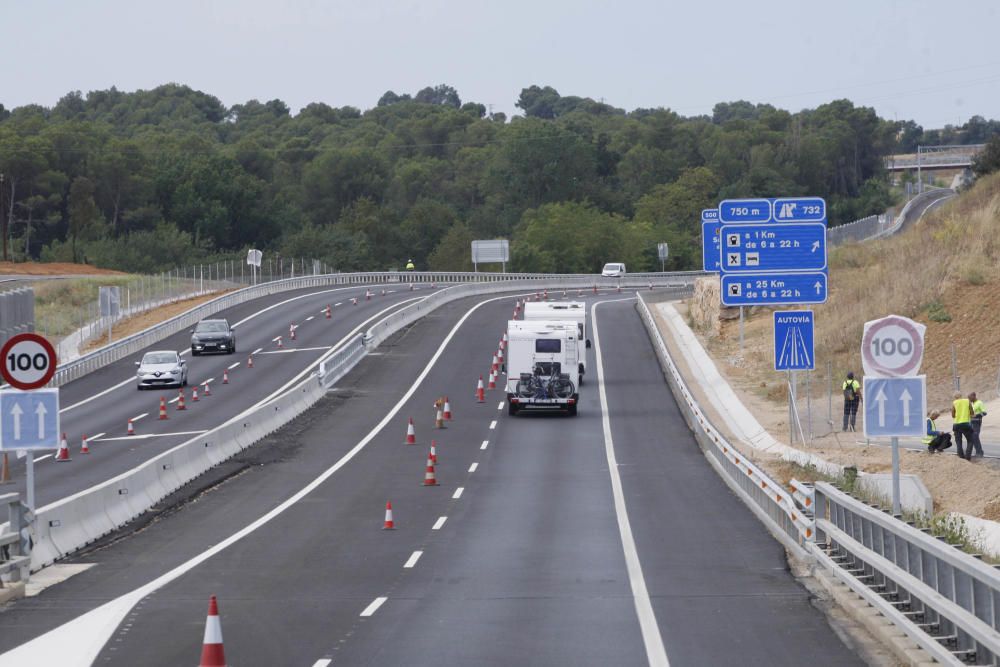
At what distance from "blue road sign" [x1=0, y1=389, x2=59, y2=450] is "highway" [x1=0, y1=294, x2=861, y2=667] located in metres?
1.87

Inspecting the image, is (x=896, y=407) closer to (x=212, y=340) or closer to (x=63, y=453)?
(x=63, y=453)

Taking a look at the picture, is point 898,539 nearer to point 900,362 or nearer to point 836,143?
point 900,362

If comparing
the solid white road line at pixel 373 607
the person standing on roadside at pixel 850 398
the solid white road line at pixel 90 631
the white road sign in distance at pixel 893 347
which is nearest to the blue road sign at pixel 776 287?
the person standing on roadside at pixel 850 398

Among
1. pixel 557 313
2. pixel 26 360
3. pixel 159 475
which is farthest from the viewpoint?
pixel 557 313

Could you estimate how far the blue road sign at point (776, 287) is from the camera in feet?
126

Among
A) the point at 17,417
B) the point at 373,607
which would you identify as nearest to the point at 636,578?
the point at 373,607

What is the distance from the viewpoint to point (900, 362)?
1484 centimetres

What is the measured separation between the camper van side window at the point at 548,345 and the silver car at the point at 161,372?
48.0ft

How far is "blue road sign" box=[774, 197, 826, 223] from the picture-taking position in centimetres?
3881

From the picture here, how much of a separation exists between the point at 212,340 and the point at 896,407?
2003 inches

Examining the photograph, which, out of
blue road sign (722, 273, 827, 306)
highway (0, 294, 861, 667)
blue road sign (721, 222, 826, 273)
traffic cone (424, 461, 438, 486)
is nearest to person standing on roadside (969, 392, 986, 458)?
highway (0, 294, 861, 667)

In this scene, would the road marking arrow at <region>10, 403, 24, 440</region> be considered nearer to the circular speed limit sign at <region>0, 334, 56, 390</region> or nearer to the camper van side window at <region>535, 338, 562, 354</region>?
the circular speed limit sign at <region>0, 334, 56, 390</region>

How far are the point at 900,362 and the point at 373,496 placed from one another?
15634 millimetres

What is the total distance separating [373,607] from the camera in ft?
53.9
